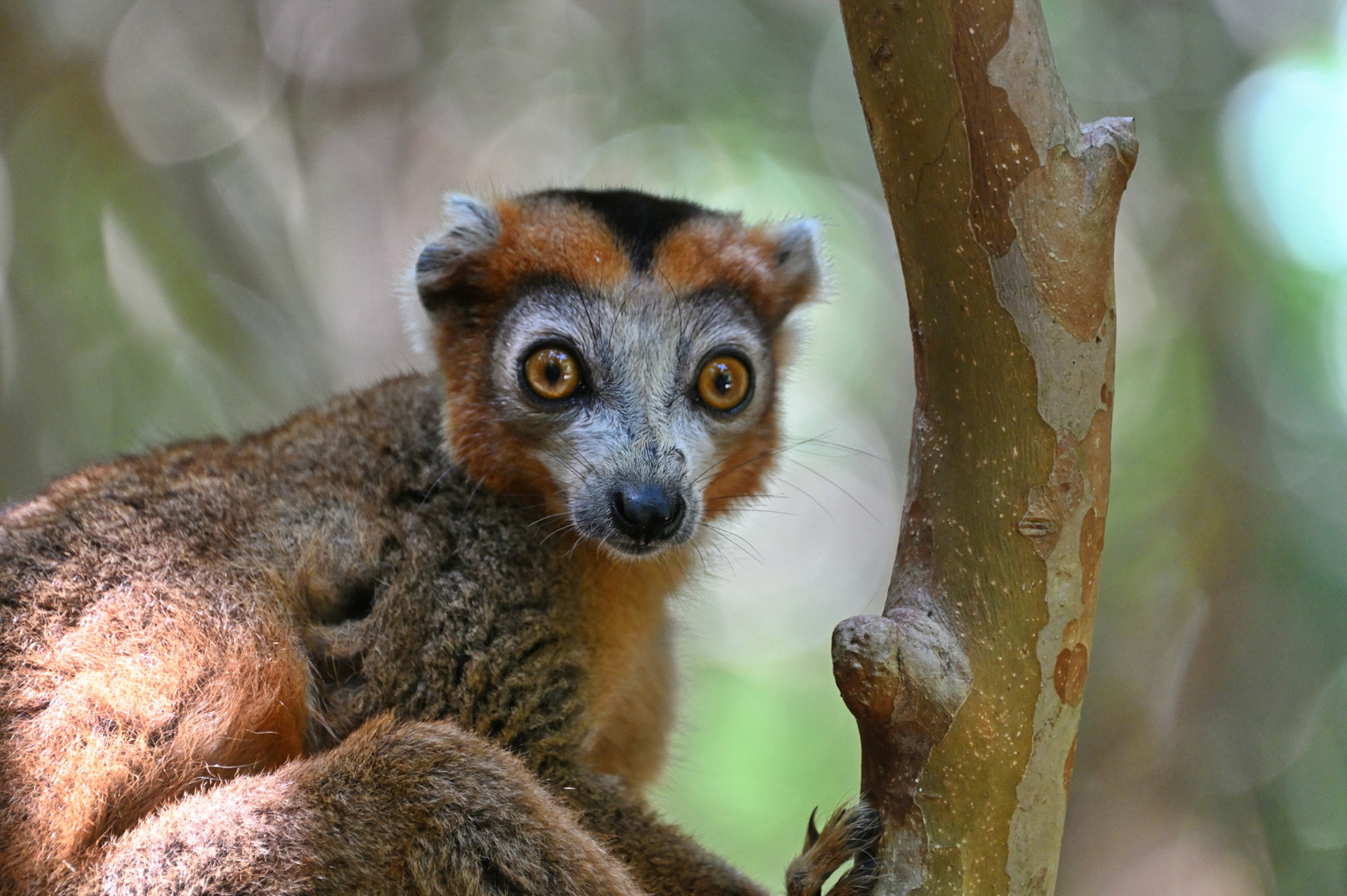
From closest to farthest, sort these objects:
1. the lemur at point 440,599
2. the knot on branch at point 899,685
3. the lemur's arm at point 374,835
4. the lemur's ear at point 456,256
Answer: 1. the knot on branch at point 899,685
2. the lemur's arm at point 374,835
3. the lemur at point 440,599
4. the lemur's ear at point 456,256

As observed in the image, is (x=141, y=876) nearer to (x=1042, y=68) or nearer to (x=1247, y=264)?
(x=1042, y=68)

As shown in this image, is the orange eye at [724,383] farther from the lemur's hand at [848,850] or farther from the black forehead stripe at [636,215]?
the lemur's hand at [848,850]

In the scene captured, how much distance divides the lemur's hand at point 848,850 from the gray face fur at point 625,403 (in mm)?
1396

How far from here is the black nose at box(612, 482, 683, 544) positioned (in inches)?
167

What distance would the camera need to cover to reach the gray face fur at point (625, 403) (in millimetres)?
4379

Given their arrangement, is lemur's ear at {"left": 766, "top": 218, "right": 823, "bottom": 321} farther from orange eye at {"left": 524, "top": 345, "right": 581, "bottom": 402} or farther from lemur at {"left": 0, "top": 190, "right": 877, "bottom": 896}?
orange eye at {"left": 524, "top": 345, "right": 581, "bottom": 402}

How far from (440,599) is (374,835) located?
3.43 feet

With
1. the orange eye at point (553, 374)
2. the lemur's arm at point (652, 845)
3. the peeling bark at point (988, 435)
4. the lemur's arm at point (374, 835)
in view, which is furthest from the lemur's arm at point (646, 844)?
the orange eye at point (553, 374)

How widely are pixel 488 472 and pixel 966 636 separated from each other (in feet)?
7.28

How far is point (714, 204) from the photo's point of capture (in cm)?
776

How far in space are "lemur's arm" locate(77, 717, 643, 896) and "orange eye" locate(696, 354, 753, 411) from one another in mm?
1972

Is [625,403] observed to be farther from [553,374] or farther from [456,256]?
[456,256]

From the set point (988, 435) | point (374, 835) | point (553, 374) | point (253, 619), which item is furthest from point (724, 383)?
point (374, 835)

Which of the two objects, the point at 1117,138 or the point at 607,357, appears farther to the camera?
the point at 607,357
